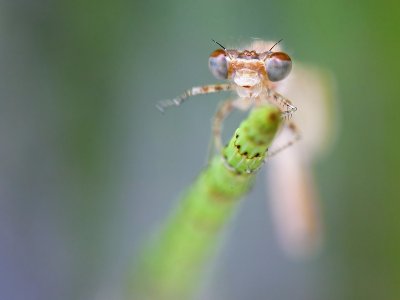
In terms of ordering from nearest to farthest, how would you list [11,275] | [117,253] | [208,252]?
[208,252] < [11,275] < [117,253]

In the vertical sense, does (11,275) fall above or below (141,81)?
below

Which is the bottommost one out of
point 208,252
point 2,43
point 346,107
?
point 208,252

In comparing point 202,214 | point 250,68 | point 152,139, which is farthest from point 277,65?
point 152,139

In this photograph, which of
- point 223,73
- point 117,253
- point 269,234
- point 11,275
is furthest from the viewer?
point 269,234

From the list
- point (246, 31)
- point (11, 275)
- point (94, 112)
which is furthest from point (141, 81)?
point (11, 275)

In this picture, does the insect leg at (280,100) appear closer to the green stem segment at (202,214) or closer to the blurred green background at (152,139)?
the green stem segment at (202,214)

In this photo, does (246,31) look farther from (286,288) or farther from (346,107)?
(286,288)

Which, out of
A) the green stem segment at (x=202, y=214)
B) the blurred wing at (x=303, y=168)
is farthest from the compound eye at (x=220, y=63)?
the blurred wing at (x=303, y=168)
